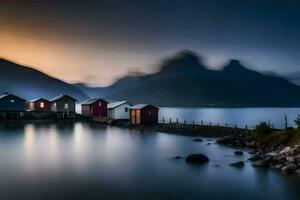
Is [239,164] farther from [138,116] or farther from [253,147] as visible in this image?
[138,116]

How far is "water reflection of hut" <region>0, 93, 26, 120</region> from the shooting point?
10000cm

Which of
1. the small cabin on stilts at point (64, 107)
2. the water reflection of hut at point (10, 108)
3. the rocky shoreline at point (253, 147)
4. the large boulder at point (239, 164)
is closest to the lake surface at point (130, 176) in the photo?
the large boulder at point (239, 164)

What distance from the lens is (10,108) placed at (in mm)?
101000

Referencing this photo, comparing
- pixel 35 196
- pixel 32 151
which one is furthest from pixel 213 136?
pixel 35 196

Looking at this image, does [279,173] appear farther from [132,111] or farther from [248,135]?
[132,111]

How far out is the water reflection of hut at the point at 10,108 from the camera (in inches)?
3937

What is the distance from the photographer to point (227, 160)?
1476 inches

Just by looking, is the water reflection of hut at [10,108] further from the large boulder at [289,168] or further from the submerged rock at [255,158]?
the large boulder at [289,168]

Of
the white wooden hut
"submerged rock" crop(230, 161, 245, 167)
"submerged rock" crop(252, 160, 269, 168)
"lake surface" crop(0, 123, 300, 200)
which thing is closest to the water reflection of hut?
the white wooden hut

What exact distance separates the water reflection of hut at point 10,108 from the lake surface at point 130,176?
2249 inches

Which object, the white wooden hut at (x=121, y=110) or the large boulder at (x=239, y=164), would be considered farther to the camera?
the white wooden hut at (x=121, y=110)

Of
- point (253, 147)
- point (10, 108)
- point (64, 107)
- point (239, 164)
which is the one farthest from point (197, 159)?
point (10, 108)

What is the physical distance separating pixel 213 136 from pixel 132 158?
85.8ft

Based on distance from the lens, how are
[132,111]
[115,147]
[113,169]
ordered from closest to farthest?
1. [113,169]
2. [115,147]
3. [132,111]
